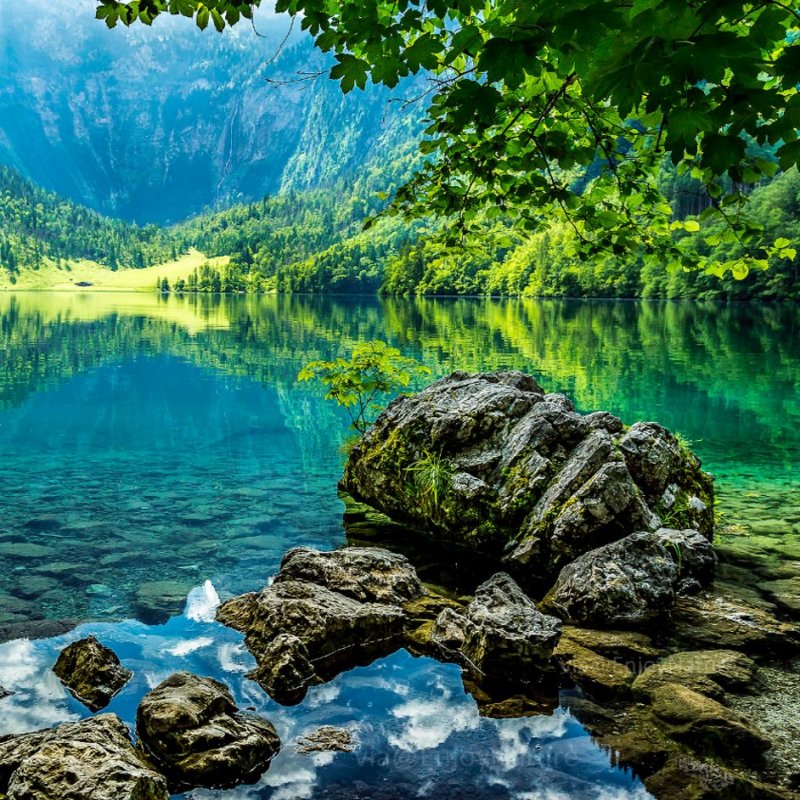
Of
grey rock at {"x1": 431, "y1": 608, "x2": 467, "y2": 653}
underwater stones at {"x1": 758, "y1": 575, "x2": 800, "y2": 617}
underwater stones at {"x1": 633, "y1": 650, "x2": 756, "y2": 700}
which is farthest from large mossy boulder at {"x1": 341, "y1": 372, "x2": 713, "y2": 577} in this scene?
underwater stones at {"x1": 633, "y1": 650, "x2": 756, "y2": 700}

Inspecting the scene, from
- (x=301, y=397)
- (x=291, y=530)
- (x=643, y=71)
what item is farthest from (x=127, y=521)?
(x=301, y=397)

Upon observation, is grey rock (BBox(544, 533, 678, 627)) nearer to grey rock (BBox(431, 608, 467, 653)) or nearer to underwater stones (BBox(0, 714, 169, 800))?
grey rock (BBox(431, 608, 467, 653))

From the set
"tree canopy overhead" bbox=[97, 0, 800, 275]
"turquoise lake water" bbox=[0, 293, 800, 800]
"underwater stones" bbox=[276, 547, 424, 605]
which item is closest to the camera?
"tree canopy overhead" bbox=[97, 0, 800, 275]

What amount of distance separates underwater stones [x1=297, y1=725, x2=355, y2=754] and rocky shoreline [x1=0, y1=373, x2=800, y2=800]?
4 cm

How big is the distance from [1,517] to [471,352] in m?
41.5

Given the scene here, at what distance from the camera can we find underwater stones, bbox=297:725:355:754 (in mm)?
7125

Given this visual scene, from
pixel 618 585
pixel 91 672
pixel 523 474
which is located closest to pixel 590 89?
pixel 618 585

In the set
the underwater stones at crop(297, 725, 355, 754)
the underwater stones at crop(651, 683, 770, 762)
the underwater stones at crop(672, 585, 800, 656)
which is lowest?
the underwater stones at crop(297, 725, 355, 754)

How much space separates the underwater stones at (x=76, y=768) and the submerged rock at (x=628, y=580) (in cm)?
619

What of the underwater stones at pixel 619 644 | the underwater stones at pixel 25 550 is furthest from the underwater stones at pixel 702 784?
the underwater stones at pixel 25 550

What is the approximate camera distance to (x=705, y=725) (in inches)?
276

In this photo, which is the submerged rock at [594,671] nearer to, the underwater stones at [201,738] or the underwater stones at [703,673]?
the underwater stones at [703,673]

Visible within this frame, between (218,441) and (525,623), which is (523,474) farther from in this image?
(218,441)

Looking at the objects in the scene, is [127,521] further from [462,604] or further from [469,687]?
[469,687]
